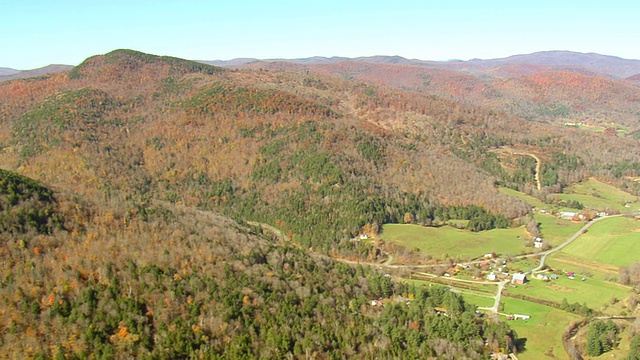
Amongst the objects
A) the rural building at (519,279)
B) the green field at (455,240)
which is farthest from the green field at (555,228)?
the rural building at (519,279)

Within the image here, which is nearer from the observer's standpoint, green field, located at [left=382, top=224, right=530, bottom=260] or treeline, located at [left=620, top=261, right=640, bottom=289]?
treeline, located at [left=620, top=261, right=640, bottom=289]

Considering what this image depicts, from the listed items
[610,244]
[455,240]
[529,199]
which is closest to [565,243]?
[610,244]

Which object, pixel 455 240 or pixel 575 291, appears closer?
pixel 575 291

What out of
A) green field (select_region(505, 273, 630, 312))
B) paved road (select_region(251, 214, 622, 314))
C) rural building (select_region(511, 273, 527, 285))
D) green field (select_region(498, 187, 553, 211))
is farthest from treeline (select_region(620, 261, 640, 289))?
green field (select_region(498, 187, 553, 211))

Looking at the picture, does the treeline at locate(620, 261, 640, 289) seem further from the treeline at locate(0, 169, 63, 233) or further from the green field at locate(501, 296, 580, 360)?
the treeline at locate(0, 169, 63, 233)

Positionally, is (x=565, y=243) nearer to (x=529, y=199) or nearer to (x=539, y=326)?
(x=529, y=199)
